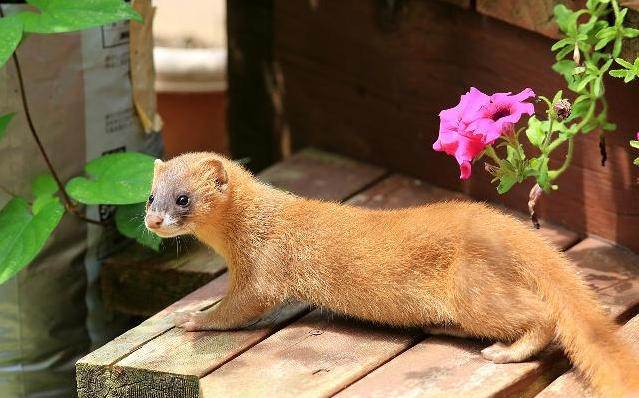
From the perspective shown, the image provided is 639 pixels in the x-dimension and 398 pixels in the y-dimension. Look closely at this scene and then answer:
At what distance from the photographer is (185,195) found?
3072 millimetres

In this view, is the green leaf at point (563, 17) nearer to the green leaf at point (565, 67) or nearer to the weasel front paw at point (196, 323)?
the green leaf at point (565, 67)

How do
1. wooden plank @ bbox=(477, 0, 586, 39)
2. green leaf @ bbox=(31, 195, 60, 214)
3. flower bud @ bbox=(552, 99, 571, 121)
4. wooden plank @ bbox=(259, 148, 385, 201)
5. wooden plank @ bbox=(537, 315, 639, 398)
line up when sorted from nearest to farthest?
wooden plank @ bbox=(537, 315, 639, 398) < flower bud @ bbox=(552, 99, 571, 121) < wooden plank @ bbox=(477, 0, 586, 39) < green leaf @ bbox=(31, 195, 60, 214) < wooden plank @ bbox=(259, 148, 385, 201)

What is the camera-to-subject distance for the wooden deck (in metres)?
2.81

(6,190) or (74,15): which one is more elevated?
(74,15)

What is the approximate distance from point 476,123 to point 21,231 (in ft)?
4.61

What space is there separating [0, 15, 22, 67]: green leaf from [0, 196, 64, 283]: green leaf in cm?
52

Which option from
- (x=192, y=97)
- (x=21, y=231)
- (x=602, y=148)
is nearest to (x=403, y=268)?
(x=602, y=148)

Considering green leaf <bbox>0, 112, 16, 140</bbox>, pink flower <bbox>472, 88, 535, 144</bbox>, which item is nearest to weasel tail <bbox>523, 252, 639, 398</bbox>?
pink flower <bbox>472, 88, 535, 144</bbox>

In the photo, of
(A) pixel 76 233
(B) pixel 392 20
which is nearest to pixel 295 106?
(B) pixel 392 20

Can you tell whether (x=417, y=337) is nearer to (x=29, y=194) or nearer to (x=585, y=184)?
(x=585, y=184)

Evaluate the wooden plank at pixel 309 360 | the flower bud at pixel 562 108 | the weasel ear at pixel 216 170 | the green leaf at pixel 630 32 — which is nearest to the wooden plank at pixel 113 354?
the wooden plank at pixel 309 360

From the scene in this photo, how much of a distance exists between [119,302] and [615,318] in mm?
1671

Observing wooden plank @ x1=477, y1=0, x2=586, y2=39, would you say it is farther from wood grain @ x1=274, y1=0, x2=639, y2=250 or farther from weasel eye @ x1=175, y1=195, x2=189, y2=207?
weasel eye @ x1=175, y1=195, x2=189, y2=207

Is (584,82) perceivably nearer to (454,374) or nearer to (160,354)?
(454,374)
